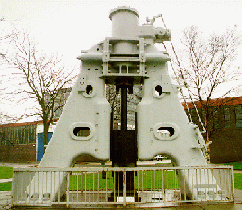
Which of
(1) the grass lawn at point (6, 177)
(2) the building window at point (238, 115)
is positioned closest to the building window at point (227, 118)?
(2) the building window at point (238, 115)

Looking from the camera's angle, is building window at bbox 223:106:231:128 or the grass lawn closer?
the grass lawn

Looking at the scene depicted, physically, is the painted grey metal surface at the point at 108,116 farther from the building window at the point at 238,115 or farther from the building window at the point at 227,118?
the building window at the point at 238,115

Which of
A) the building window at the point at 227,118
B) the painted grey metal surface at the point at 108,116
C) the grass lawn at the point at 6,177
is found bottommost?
the grass lawn at the point at 6,177

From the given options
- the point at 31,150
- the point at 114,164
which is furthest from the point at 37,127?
the point at 114,164

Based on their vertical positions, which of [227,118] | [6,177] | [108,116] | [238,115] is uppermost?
[238,115]

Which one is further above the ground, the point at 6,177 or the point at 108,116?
the point at 108,116

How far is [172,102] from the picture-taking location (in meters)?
8.64

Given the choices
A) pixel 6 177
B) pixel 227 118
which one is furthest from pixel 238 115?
pixel 6 177

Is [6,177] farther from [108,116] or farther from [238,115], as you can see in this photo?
[238,115]

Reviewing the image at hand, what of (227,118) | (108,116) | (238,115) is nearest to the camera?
(108,116)

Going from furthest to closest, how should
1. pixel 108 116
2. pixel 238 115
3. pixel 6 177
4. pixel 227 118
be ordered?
pixel 227 118 < pixel 238 115 < pixel 6 177 < pixel 108 116

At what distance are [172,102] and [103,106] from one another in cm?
224

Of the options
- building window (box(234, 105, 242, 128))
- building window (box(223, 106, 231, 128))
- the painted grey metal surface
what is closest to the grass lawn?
the painted grey metal surface

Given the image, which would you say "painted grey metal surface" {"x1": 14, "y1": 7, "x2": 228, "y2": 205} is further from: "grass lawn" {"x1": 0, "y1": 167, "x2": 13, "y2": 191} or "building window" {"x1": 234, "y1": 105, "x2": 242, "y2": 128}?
"building window" {"x1": 234, "y1": 105, "x2": 242, "y2": 128}
